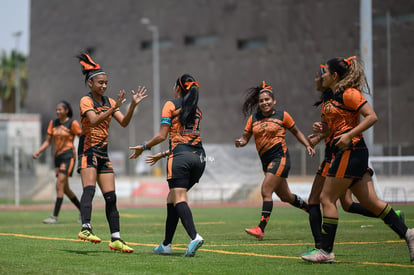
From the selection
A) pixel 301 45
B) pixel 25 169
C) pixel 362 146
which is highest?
pixel 301 45

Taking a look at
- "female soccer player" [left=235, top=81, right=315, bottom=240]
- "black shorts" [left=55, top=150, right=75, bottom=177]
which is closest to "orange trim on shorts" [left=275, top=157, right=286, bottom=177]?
"female soccer player" [left=235, top=81, right=315, bottom=240]

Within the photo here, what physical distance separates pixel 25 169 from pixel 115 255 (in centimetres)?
2640

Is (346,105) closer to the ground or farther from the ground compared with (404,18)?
closer to the ground

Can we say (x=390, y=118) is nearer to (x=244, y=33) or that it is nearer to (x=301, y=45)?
(x=301, y=45)

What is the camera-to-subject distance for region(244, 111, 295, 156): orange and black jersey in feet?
42.4

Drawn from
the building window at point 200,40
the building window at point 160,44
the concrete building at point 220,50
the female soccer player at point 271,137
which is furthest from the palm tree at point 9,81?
the female soccer player at point 271,137

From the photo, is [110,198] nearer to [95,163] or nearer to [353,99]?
[95,163]

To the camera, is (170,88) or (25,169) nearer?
(25,169)

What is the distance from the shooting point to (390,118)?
47781mm

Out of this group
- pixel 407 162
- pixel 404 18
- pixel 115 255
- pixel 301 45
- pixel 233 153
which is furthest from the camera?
pixel 301 45

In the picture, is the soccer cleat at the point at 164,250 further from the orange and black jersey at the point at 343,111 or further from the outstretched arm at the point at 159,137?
the orange and black jersey at the point at 343,111

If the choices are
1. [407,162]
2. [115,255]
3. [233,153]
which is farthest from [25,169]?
[115,255]

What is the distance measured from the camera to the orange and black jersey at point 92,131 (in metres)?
10.3

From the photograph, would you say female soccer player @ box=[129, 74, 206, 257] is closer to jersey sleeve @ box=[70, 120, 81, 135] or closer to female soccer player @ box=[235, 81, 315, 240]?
female soccer player @ box=[235, 81, 315, 240]
